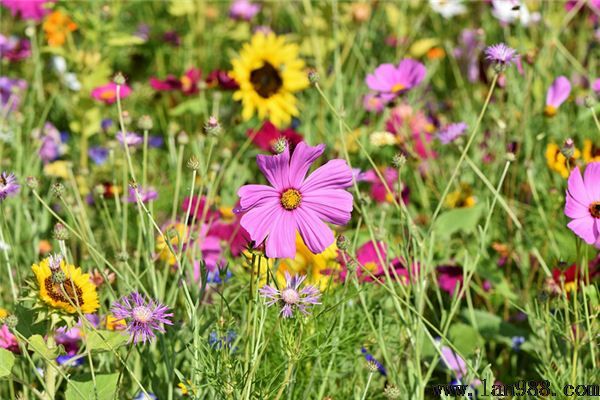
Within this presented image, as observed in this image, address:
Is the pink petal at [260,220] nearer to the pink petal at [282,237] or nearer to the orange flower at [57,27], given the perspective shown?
the pink petal at [282,237]

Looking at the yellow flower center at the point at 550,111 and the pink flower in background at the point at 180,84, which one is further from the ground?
the pink flower in background at the point at 180,84

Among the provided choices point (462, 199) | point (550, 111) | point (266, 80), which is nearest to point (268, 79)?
point (266, 80)

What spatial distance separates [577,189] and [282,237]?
0.36 metres

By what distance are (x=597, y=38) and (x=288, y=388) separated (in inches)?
59.5

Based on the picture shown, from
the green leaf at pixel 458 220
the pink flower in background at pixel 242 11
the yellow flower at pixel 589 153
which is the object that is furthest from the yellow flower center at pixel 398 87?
the pink flower in background at pixel 242 11

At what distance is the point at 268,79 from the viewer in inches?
69.3

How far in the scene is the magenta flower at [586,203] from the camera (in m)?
0.95

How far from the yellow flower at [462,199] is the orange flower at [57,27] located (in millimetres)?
970

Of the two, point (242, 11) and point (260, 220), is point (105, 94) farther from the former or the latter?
point (260, 220)

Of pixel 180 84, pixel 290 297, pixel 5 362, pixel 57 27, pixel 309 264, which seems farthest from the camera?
pixel 57 27

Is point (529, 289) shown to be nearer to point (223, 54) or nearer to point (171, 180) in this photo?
point (171, 180)

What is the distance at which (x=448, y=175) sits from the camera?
1800 mm

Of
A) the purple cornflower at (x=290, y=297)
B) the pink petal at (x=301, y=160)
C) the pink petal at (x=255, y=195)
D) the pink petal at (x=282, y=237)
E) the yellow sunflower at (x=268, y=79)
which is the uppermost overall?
the yellow sunflower at (x=268, y=79)

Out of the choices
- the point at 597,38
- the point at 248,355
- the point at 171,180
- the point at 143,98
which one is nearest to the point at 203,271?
the point at 248,355
